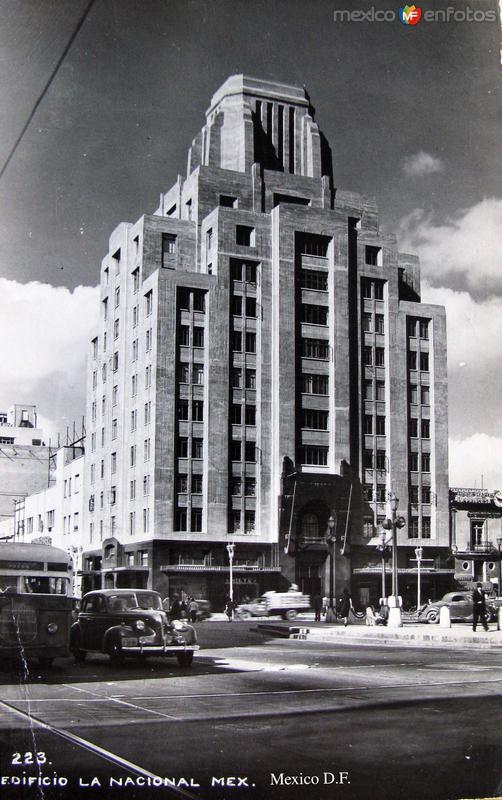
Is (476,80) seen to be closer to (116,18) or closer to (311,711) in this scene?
(116,18)

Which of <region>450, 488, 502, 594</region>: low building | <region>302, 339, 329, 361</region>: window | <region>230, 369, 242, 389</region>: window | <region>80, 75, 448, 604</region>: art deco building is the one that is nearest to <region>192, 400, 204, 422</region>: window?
<region>80, 75, 448, 604</region>: art deco building

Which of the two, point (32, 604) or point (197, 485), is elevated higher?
point (197, 485)

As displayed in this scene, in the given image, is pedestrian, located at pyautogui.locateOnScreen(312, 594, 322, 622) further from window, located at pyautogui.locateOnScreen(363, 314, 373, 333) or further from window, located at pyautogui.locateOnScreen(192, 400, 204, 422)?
window, located at pyautogui.locateOnScreen(192, 400, 204, 422)

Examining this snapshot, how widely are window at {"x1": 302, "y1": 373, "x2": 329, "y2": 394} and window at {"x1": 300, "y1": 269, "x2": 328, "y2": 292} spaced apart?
13.3 feet

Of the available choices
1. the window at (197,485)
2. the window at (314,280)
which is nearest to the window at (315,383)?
the window at (314,280)

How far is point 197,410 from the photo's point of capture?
14875mm

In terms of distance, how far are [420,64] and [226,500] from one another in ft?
31.2

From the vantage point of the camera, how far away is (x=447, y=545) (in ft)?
103

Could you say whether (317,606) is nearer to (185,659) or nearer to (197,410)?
A: (197,410)

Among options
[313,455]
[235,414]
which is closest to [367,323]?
[235,414]

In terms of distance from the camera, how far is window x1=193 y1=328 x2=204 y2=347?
1428cm

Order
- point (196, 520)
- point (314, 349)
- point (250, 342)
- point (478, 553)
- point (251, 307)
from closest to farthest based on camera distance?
point (196, 520) → point (250, 342) → point (251, 307) → point (314, 349) → point (478, 553)

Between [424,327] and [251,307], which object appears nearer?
[424,327]

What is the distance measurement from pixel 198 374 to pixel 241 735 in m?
8.33
